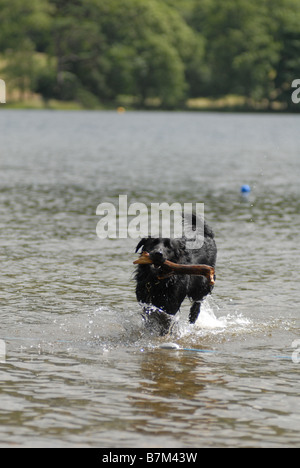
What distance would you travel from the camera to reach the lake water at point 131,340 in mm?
6586

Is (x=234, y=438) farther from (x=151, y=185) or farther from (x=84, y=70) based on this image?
(x=84, y=70)

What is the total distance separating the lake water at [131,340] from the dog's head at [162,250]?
34.7 inches

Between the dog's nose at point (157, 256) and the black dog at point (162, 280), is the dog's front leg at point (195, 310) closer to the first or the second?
the black dog at point (162, 280)

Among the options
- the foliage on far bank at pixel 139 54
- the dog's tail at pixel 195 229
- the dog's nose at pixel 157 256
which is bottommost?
the dog's nose at pixel 157 256

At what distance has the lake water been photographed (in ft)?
21.6

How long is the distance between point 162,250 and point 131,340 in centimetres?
111

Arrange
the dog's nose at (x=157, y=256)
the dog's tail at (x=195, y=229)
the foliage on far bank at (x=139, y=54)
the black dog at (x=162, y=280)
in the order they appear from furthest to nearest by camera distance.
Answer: the foliage on far bank at (x=139, y=54) → the dog's tail at (x=195, y=229) → the black dog at (x=162, y=280) → the dog's nose at (x=157, y=256)

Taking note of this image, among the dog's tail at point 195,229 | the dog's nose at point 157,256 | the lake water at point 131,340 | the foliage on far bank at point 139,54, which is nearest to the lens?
the lake water at point 131,340

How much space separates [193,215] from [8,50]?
10618 cm

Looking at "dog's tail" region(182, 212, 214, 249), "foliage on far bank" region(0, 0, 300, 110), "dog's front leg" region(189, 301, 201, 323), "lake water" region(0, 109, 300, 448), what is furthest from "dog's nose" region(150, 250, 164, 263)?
"foliage on far bank" region(0, 0, 300, 110)

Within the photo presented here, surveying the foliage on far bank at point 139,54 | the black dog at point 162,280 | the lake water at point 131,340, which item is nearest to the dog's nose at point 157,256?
the black dog at point 162,280

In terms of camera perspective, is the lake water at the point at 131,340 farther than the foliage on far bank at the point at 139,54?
No

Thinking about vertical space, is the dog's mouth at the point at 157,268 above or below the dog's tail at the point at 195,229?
below
